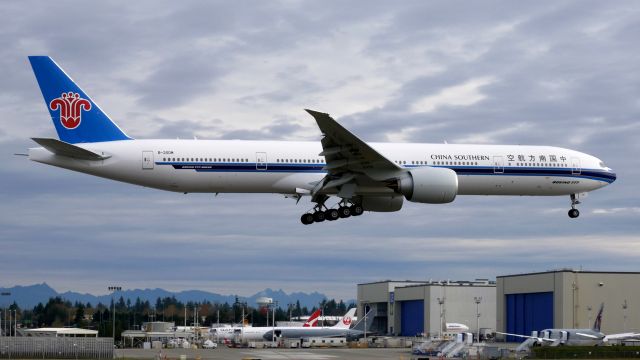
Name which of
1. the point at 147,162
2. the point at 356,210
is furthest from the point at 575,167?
the point at 147,162

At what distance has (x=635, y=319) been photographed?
96438 millimetres

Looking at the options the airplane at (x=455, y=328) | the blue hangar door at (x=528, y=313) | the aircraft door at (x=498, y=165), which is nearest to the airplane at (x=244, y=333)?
the airplane at (x=455, y=328)

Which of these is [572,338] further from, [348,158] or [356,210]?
[348,158]

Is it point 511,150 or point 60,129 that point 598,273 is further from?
point 60,129

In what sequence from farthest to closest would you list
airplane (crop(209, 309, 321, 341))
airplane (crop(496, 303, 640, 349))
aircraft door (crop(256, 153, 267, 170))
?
1. airplane (crop(209, 309, 321, 341))
2. airplane (crop(496, 303, 640, 349))
3. aircraft door (crop(256, 153, 267, 170))

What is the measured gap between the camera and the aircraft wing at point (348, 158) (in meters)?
45.4

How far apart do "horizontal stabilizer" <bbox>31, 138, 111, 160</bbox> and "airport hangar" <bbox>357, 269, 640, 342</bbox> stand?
196ft

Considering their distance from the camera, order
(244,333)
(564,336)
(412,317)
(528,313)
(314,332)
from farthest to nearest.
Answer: (412,317) → (244,333) → (314,332) → (528,313) → (564,336)

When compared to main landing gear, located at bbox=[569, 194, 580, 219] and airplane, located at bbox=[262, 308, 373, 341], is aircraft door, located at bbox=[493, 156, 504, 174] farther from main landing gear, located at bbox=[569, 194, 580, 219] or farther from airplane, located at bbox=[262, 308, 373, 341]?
airplane, located at bbox=[262, 308, 373, 341]

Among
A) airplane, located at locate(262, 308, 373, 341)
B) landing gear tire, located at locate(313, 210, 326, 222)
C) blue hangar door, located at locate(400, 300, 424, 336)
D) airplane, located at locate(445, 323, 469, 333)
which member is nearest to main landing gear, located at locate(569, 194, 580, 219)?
landing gear tire, located at locate(313, 210, 326, 222)

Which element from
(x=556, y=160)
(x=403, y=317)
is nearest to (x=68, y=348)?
(x=556, y=160)

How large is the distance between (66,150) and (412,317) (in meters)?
82.9

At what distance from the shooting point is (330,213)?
5019 centimetres

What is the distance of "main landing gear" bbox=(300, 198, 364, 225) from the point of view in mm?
50156
